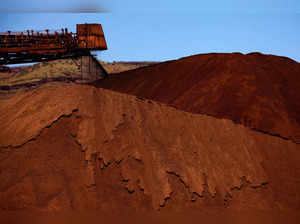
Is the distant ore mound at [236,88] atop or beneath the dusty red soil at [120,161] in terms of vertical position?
atop

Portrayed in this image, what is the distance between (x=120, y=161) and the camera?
26.3 feet

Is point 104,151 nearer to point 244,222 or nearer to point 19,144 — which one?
point 19,144

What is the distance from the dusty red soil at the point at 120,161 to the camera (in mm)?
→ 7305

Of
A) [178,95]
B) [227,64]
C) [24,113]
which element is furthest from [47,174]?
[227,64]

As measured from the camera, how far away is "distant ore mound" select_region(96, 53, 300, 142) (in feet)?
56.6

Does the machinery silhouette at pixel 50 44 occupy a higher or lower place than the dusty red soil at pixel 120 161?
higher

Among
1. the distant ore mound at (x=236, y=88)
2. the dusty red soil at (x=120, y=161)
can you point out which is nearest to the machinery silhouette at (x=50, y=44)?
the distant ore mound at (x=236, y=88)

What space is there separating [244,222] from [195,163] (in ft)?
6.36

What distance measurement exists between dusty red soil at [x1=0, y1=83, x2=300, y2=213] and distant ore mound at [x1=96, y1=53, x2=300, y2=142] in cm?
680

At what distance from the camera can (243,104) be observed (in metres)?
18.1

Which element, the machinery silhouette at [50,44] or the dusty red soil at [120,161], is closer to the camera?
the dusty red soil at [120,161]

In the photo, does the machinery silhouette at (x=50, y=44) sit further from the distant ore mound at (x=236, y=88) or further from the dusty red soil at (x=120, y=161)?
the dusty red soil at (x=120, y=161)

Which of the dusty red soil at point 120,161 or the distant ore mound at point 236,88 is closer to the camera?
the dusty red soil at point 120,161

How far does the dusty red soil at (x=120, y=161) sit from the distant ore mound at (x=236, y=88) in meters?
6.80
